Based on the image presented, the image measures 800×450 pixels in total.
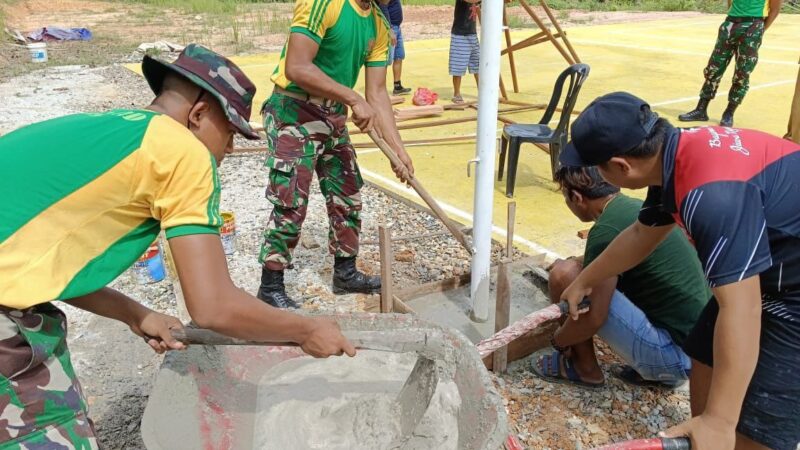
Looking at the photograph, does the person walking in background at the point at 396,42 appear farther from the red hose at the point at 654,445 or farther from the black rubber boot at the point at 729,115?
the red hose at the point at 654,445

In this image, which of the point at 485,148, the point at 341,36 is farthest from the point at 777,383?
the point at 341,36

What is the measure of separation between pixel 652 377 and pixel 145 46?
11123 millimetres

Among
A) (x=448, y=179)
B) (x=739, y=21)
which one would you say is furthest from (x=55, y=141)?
(x=739, y=21)

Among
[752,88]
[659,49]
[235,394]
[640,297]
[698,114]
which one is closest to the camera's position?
[235,394]

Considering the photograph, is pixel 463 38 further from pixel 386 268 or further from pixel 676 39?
pixel 676 39

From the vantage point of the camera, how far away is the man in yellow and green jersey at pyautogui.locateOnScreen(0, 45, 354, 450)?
4.19 feet

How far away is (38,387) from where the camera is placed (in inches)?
53.2

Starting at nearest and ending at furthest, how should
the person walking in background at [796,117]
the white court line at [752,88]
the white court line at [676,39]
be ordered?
the person walking in background at [796,117] → the white court line at [752,88] → the white court line at [676,39]

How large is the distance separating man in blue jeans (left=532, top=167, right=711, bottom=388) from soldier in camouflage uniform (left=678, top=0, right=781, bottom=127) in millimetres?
4507

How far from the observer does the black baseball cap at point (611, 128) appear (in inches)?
65.3

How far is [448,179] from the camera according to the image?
5199 millimetres

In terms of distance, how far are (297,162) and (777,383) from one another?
216 centimetres

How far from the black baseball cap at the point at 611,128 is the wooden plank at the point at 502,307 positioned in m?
0.96

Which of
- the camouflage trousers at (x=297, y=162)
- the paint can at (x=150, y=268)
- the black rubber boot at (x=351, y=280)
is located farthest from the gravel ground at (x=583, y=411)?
the paint can at (x=150, y=268)
